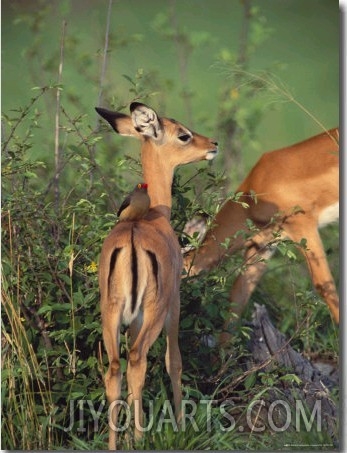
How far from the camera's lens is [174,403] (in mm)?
4711

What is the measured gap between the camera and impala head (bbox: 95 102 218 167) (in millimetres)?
4738

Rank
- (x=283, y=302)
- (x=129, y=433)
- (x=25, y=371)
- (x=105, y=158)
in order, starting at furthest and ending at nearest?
(x=283, y=302)
(x=105, y=158)
(x=25, y=371)
(x=129, y=433)

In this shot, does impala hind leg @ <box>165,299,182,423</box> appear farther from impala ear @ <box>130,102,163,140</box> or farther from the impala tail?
impala ear @ <box>130,102,163,140</box>

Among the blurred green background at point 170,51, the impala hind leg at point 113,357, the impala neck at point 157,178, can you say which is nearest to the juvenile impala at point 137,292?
the impala hind leg at point 113,357

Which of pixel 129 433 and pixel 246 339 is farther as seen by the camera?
pixel 246 339

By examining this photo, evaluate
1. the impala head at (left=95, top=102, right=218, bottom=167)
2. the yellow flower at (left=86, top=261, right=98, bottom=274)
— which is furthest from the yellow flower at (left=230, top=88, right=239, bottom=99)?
the yellow flower at (left=86, top=261, right=98, bottom=274)

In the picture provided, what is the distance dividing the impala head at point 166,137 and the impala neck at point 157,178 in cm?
2

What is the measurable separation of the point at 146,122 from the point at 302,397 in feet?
4.19

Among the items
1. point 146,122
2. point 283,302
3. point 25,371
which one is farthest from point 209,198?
point 283,302

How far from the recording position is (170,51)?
7.51m

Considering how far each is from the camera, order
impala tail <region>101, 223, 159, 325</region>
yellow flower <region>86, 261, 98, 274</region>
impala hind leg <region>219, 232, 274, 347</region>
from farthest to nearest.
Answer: impala hind leg <region>219, 232, 274, 347</region>
yellow flower <region>86, 261, 98, 274</region>
impala tail <region>101, 223, 159, 325</region>

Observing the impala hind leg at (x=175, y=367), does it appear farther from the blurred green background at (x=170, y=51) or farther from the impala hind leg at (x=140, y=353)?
the blurred green background at (x=170, y=51)

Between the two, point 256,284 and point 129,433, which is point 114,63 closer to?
point 256,284

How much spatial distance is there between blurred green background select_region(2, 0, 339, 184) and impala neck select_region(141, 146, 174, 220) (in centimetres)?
80
